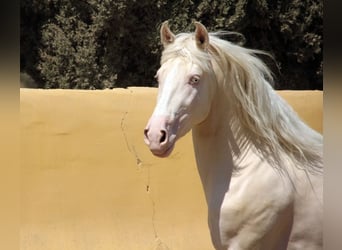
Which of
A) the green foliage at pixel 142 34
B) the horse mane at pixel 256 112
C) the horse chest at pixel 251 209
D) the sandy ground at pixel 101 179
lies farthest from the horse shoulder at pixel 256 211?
the green foliage at pixel 142 34

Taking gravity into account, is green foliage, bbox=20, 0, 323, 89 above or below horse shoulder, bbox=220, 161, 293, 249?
below

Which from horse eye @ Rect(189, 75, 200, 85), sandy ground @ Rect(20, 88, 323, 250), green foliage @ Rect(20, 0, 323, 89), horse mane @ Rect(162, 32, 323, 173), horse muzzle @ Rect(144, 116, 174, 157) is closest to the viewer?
horse muzzle @ Rect(144, 116, 174, 157)

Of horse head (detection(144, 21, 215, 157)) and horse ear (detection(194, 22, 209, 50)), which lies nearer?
horse head (detection(144, 21, 215, 157))

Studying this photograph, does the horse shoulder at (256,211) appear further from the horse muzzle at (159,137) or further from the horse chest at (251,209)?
the horse muzzle at (159,137)

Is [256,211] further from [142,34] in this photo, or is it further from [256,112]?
[142,34]

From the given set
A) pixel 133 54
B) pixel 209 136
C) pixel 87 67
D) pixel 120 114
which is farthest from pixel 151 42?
pixel 209 136

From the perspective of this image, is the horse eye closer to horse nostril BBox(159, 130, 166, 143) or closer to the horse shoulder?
horse nostril BBox(159, 130, 166, 143)

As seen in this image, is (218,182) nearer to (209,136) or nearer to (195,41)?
(209,136)

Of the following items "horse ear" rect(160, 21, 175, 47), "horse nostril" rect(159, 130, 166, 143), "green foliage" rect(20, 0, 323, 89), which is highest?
"horse ear" rect(160, 21, 175, 47)

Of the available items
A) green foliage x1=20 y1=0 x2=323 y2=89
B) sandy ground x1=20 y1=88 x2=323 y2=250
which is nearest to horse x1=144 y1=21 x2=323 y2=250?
sandy ground x1=20 y1=88 x2=323 y2=250

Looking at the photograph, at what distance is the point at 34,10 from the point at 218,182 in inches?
373

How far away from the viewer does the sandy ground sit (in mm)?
4152

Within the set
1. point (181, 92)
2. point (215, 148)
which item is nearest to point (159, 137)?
point (181, 92)

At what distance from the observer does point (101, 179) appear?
4.20m
